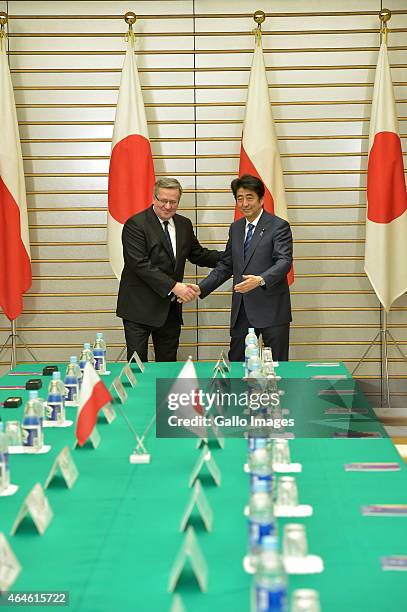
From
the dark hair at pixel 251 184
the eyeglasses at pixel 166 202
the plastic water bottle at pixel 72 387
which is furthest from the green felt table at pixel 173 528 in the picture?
the eyeglasses at pixel 166 202

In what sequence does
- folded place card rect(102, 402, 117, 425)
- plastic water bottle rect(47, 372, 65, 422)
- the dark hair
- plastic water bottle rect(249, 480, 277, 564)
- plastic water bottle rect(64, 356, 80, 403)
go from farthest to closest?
the dark hair → plastic water bottle rect(64, 356, 80, 403) → folded place card rect(102, 402, 117, 425) → plastic water bottle rect(47, 372, 65, 422) → plastic water bottle rect(249, 480, 277, 564)

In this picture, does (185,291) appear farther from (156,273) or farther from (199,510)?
(199,510)

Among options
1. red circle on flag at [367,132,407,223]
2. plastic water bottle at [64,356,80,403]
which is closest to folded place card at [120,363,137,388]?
plastic water bottle at [64,356,80,403]

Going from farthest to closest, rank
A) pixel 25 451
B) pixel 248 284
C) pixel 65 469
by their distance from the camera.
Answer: pixel 248 284 < pixel 25 451 < pixel 65 469

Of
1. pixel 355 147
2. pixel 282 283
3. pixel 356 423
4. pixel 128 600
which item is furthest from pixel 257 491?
pixel 355 147

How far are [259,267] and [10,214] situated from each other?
7.34 feet

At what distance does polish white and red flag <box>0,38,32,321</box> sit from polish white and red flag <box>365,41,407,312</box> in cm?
268

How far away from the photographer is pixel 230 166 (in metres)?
7.20

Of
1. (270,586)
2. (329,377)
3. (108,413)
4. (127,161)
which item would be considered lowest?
(329,377)

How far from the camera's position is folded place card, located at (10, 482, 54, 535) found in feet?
7.09

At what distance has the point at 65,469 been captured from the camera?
2.57 m

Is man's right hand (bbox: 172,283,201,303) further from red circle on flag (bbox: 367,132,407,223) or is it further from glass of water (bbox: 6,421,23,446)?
glass of water (bbox: 6,421,23,446)

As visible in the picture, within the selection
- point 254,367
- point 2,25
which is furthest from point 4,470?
point 2,25

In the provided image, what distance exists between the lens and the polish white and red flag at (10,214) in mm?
6797
